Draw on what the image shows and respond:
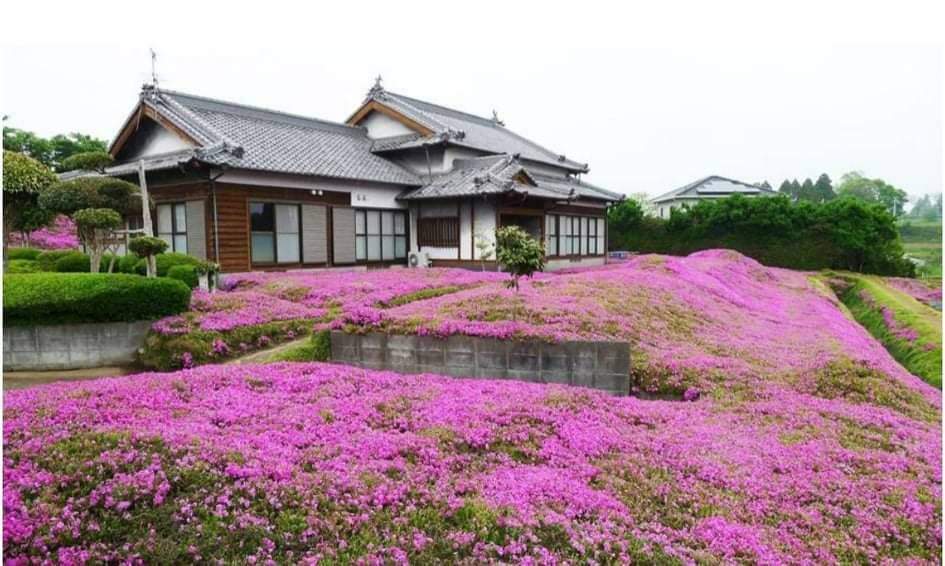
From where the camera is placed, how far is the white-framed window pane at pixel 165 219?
784 inches

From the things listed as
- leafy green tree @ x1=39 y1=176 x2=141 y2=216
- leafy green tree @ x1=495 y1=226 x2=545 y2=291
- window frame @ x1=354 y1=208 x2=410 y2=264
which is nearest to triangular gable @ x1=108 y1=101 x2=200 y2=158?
leafy green tree @ x1=39 y1=176 x2=141 y2=216

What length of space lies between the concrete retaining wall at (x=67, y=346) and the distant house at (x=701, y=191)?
66.2m

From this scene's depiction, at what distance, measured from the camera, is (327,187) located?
2161 centimetres

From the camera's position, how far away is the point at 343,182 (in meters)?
22.1

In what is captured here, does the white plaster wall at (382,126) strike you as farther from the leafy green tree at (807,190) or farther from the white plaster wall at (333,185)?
the leafy green tree at (807,190)

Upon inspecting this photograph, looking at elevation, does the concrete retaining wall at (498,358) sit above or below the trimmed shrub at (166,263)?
below

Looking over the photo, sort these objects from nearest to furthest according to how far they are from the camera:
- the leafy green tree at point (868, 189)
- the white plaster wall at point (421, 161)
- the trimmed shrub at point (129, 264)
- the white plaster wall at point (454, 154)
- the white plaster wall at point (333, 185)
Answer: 1. the trimmed shrub at point (129, 264)
2. the white plaster wall at point (333, 185)
3. the white plaster wall at point (421, 161)
4. the white plaster wall at point (454, 154)
5. the leafy green tree at point (868, 189)

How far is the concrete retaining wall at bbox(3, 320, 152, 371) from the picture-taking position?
402 inches

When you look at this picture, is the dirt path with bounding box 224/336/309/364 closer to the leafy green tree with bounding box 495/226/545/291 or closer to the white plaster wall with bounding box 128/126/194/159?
the leafy green tree with bounding box 495/226/545/291

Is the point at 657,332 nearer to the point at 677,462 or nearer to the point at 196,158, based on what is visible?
the point at 677,462

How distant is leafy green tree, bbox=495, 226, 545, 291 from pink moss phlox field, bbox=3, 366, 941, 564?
4470 mm

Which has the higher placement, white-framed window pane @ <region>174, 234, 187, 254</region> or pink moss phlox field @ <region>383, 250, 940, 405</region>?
white-framed window pane @ <region>174, 234, 187, 254</region>

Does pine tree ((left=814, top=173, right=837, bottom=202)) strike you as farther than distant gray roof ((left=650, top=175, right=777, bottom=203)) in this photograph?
Yes

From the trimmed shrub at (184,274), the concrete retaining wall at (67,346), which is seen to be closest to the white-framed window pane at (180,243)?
the trimmed shrub at (184,274)
